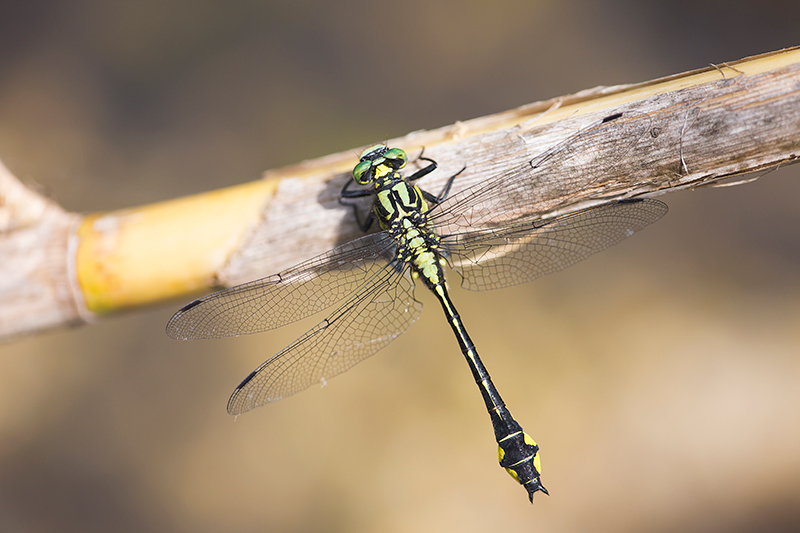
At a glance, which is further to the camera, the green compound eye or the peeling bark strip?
the green compound eye

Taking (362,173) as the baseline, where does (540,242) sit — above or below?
below

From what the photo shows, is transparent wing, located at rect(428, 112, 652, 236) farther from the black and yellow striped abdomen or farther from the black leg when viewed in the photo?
the black leg

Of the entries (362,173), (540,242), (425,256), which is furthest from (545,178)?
(362,173)

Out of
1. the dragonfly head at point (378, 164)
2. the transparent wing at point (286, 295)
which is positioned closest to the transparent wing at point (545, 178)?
the dragonfly head at point (378, 164)

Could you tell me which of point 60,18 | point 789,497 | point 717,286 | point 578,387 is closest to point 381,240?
point 578,387

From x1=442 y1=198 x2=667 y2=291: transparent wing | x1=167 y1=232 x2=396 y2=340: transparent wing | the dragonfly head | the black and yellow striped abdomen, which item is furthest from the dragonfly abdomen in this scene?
the dragonfly head

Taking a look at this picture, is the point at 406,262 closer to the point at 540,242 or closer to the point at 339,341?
the point at 339,341
